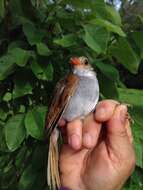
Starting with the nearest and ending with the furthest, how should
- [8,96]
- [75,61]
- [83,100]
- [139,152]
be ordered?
[83,100] < [75,61] < [139,152] < [8,96]

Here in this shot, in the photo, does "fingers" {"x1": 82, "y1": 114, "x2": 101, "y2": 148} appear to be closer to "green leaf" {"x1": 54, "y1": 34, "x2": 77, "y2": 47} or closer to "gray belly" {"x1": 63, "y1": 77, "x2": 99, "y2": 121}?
"gray belly" {"x1": 63, "y1": 77, "x2": 99, "y2": 121}

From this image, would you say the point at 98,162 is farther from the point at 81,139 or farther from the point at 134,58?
the point at 134,58

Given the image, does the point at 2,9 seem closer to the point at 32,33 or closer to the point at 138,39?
the point at 32,33

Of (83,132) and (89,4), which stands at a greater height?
(89,4)

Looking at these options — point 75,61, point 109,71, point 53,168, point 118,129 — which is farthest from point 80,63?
point 53,168

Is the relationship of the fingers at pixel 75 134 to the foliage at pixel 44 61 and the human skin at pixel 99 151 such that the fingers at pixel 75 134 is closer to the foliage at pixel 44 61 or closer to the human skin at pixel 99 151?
the human skin at pixel 99 151

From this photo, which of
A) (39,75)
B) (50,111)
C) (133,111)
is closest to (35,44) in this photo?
(39,75)

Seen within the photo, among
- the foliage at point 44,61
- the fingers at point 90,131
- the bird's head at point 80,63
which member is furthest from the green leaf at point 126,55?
the fingers at point 90,131
